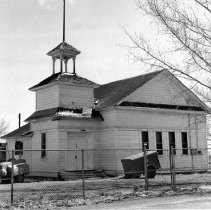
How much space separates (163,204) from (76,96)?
1649cm

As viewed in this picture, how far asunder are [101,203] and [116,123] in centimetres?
1371

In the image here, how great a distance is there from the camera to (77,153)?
26188 millimetres

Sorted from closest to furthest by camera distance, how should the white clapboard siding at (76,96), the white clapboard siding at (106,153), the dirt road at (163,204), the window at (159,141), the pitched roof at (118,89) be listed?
the dirt road at (163,204), the white clapboard siding at (106,153), the white clapboard siding at (76,96), the pitched roof at (118,89), the window at (159,141)

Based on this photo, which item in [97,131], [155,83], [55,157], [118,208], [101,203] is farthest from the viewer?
[155,83]

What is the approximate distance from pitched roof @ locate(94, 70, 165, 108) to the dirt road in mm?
13616

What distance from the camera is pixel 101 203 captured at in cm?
1249

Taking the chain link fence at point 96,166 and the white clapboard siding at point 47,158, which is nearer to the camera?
the chain link fence at point 96,166

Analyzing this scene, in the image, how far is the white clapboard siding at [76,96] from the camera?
87.9 feet

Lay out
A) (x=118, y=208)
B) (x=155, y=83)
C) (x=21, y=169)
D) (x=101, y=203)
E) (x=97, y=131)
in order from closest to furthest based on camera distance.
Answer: (x=118, y=208), (x=101, y=203), (x=21, y=169), (x=97, y=131), (x=155, y=83)

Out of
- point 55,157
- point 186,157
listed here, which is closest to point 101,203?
point 55,157

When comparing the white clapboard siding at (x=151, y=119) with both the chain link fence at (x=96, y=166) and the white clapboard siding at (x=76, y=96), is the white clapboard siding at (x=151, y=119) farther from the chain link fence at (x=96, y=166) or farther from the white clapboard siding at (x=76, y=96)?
the white clapboard siding at (x=76, y=96)

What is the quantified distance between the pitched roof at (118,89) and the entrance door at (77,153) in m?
2.71

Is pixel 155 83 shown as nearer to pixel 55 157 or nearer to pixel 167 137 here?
pixel 167 137

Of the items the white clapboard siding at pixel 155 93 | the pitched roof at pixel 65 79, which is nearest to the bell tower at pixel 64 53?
the pitched roof at pixel 65 79
